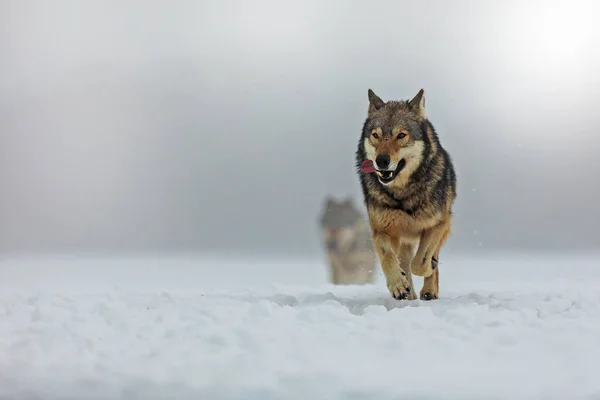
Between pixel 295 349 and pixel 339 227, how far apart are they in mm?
5898

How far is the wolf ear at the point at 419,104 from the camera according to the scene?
12.7ft

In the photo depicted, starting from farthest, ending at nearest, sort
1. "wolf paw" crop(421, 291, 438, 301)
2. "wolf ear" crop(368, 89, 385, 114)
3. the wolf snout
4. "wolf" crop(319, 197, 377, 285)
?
"wolf" crop(319, 197, 377, 285), "wolf paw" crop(421, 291, 438, 301), "wolf ear" crop(368, 89, 385, 114), the wolf snout

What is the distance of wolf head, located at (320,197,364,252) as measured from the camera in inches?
332

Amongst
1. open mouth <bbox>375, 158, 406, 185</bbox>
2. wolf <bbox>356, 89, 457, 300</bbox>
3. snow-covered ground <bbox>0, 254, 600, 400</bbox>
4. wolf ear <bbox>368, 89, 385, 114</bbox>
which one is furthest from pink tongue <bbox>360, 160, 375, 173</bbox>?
snow-covered ground <bbox>0, 254, 600, 400</bbox>

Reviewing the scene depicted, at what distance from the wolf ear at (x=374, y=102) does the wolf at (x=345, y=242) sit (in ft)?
14.6

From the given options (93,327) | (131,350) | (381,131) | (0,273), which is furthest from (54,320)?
(0,273)

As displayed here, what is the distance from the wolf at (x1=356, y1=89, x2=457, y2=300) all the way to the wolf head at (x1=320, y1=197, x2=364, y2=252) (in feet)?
14.4

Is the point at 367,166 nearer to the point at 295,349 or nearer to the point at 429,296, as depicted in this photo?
the point at 429,296

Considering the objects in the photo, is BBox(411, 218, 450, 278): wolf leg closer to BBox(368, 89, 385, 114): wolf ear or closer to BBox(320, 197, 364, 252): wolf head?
BBox(368, 89, 385, 114): wolf ear

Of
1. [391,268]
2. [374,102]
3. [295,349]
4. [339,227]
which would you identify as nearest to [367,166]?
[374,102]

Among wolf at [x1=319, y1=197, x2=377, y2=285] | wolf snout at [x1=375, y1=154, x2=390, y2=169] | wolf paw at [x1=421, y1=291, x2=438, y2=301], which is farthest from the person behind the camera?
wolf at [x1=319, y1=197, x2=377, y2=285]

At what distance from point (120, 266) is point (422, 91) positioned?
7.96 meters

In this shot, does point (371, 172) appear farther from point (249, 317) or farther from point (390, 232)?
point (249, 317)

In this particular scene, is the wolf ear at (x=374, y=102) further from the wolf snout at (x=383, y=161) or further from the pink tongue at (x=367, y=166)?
the wolf snout at (x=383, y=161)
